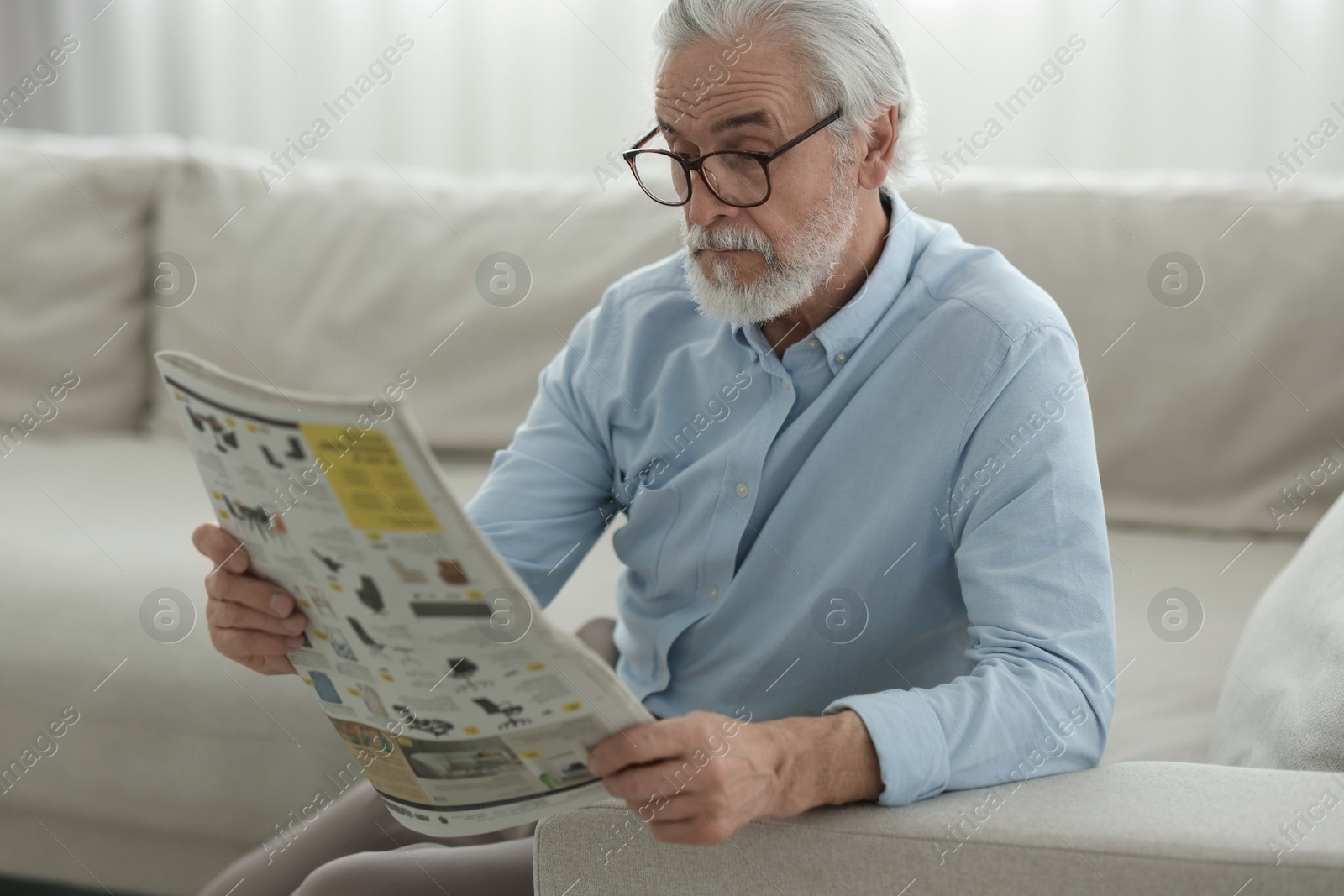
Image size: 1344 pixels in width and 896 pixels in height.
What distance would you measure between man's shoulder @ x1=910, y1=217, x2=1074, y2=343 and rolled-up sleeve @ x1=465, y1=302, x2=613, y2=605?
1.13ft

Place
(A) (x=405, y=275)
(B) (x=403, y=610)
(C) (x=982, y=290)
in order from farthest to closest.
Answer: (A) (x=405, y=275), (C) (x=982, y=290), (B) (x=403, y=610)

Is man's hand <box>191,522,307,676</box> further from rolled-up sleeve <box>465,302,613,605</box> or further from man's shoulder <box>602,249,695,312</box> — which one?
man's shoulder <box>602,249,695,312</box>

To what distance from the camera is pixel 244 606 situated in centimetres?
83

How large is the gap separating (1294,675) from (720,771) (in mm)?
579

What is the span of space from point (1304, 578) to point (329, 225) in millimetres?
1492

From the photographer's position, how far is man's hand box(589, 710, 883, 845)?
2.31ft

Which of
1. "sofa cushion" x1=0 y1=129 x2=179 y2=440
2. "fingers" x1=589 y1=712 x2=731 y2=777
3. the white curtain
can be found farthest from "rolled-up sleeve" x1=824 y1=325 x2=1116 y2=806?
"sofa cushion" x1=0 y1=129 x2=179 y2=440

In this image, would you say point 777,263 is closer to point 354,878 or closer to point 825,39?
point 825,39

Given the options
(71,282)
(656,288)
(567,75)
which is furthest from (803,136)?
(567,75)

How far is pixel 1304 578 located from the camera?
1085mm

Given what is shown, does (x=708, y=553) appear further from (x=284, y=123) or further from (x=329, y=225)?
(x=284, y=123)

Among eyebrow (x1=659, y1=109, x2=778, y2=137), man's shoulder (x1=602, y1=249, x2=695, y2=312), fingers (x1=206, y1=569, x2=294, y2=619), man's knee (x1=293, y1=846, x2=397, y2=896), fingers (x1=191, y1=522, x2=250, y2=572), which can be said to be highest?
eyebrow (x1=659, y1=109, x2=778, y2=137)

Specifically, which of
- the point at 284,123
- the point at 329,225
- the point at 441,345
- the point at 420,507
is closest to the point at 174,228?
the point at 329,225

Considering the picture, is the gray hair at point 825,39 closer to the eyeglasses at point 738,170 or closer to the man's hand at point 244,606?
the eyeglasses at point 738,170
